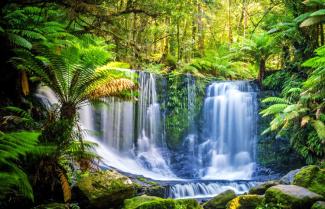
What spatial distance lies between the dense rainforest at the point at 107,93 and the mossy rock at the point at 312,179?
0.07 feet

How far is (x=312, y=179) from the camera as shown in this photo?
7176 millimetres

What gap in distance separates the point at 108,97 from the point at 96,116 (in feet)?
16.2

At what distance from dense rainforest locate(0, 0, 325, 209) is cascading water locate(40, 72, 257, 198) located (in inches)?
7.1

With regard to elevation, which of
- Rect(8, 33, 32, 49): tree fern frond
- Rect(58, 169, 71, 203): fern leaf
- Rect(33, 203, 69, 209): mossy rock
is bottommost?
Rect(33, 203, 69, 209): mossy rock

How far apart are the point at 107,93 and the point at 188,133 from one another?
7.24 m

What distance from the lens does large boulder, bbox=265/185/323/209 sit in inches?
229

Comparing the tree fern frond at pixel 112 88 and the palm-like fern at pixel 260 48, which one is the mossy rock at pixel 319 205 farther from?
the palm-like fern at pixel 260 48

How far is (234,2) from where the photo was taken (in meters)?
21.8

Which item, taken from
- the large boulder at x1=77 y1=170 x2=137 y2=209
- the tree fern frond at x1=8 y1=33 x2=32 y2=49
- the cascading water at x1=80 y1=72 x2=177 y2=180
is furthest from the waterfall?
the tree fern frond at x1=8 y1=33 x2=32 y2=49

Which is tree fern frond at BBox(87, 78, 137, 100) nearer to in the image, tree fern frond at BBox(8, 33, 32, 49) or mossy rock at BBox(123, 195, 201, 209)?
tree fern frond at BBox(8, 33, 32, 49)

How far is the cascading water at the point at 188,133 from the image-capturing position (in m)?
12.2

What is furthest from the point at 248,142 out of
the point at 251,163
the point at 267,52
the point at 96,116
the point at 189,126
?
the point at 96,116

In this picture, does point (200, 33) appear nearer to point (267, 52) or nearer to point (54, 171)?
point (267, 52)

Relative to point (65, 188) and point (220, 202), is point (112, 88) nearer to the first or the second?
point (65, 188)
